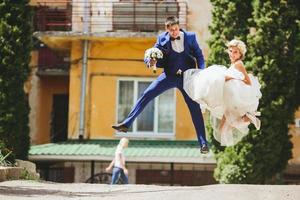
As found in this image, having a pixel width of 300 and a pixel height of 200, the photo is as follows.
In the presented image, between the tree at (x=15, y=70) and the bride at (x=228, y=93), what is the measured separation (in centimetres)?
1148

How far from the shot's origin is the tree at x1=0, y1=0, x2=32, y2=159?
2184 centimetres

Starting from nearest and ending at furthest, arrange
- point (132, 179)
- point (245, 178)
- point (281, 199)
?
point (281, 199), point (245, 178), point (132, 179)

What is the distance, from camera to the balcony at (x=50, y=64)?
3092cm

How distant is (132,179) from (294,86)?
6154mm

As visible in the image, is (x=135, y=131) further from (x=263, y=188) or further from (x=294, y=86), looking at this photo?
(x=263, y=188)

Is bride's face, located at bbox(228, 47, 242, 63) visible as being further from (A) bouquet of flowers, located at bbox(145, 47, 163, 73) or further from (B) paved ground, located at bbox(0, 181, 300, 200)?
(B) paved ground, located at bbox(0, 181, 300, 200)

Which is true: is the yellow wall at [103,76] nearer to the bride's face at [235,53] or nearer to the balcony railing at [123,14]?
the balcony railing at [123,14]

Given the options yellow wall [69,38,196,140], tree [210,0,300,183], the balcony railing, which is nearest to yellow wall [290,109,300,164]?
tree [210,0,300,183]

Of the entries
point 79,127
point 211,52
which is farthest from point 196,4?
point 79,127

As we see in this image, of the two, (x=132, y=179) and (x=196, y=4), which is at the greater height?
(x=196, y=4)

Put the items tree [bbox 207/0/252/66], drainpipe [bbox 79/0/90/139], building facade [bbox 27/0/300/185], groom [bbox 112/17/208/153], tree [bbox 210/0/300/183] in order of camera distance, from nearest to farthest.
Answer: groom [bbox 112/17/208/153]
tree [bbox 210/0/300/183]
tree [bbox 207/0/252/66]
building facade [bbox 27/0/300/185]
drainpipe [bbox 79/0/90/139]

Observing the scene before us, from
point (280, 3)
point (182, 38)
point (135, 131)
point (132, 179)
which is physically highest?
point (280, 3)

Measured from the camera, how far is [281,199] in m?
10.5

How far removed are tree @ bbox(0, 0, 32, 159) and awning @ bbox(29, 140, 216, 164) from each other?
116 cm
